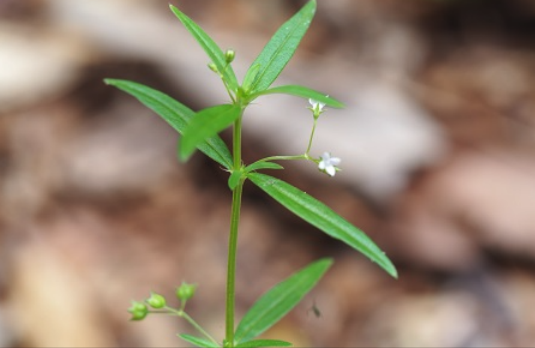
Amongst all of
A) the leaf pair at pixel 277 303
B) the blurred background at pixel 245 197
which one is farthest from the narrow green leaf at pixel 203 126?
the blurred background at pixel 245 197

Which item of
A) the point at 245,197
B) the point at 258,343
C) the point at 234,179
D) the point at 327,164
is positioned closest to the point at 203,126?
the point at 234,179

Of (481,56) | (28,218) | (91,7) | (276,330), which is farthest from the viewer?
(481,56)

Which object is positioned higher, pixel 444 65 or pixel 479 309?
pixel 444 65

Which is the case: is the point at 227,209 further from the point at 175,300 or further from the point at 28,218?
the point at 28,218

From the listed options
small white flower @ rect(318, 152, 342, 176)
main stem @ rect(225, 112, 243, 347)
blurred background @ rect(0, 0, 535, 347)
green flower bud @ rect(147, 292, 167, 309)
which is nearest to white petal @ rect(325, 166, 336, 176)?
small white flower @ rect(318, 152, 342, 176)

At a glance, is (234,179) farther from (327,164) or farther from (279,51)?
(279,51)

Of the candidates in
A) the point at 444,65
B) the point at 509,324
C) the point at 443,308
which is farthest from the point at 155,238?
the point at 444,65

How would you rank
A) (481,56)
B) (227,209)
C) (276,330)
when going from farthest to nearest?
(481,56), (227,209), (276,330)

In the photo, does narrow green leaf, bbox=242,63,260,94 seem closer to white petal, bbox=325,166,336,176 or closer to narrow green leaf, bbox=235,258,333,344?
white petal, bbox=325,166,336,176
